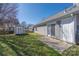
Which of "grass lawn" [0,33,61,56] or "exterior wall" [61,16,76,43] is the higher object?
"exterior wall" [61,16,76,43]

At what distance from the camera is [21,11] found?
21.0 feet

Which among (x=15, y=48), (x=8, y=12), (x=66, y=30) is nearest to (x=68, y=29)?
(x=66, y=30)

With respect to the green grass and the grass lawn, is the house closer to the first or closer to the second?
the green grass

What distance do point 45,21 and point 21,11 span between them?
0.69 meters

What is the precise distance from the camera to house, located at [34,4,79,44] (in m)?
6.29

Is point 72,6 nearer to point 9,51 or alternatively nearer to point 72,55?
point 72,55

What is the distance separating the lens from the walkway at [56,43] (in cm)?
626

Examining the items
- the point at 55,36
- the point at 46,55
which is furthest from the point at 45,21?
the point at 46,55

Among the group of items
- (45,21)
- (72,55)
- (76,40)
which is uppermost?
(45,21)

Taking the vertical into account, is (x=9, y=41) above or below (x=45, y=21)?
below

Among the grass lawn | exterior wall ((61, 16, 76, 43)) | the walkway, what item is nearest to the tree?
the grass lawn

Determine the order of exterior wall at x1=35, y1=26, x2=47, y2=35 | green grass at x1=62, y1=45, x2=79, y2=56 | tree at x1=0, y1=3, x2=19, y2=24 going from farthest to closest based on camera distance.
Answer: exterior wall at x1=35, y1=26, x2=47, y2=35, tree at x1=0, y1=3, x2=19, y2=24, green grass at x1=62, y1=45, x2=79, y2=56

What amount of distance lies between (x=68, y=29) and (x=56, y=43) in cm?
48

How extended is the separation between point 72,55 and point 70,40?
1.28 ft
